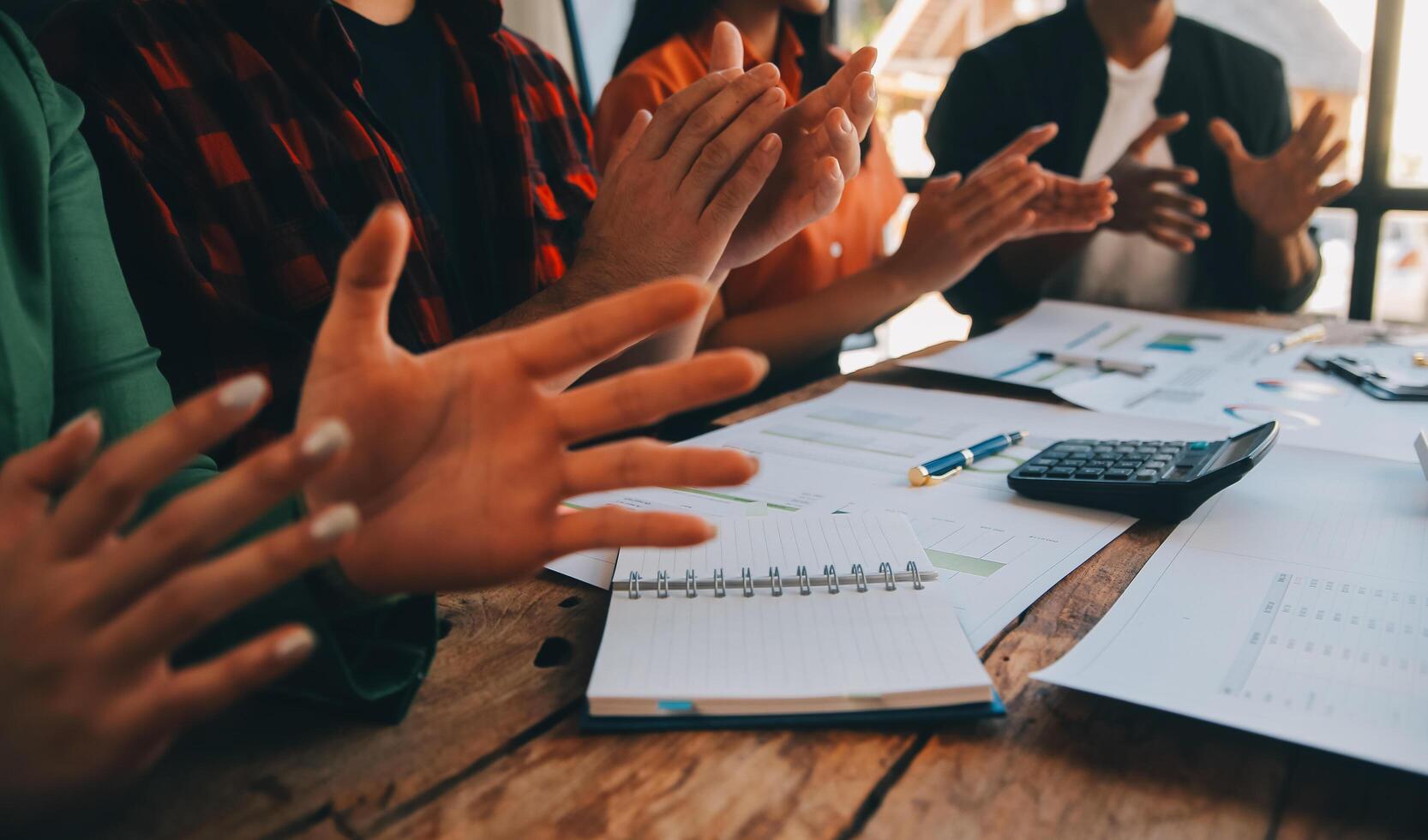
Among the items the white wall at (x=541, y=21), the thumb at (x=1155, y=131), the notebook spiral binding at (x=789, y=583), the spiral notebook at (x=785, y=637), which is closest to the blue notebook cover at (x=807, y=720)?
the spiral notebook at (x=785, y=637)

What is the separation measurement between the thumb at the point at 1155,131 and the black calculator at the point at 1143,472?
38.5 inches

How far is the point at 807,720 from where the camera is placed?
47cm

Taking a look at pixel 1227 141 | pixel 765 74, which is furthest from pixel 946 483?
pixel 1227 141

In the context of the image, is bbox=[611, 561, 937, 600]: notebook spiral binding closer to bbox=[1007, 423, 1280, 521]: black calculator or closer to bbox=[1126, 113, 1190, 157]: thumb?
bbox=[1007, 423, 1280, 521]: black calculator

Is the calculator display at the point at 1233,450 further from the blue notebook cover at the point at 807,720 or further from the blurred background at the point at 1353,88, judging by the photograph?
the blurred background at the point at 1353,88

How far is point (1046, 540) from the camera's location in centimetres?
69

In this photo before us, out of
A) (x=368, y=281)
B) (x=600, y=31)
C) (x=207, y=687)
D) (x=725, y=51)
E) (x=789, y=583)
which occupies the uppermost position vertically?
(x=600, y=31)

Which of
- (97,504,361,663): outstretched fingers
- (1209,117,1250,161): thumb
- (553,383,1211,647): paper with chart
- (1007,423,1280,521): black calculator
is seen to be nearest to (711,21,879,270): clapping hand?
(553,383,1211,647): paper with chart

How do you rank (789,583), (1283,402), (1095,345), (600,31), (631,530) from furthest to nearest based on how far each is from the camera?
1. (600,31)
2. (1095,345)
3. (1283,402)
4. (789,583)
5. (631,530)

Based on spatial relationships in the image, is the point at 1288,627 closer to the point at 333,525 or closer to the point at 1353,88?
the point at 333,525

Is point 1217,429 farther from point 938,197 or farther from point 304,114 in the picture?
point 304,114

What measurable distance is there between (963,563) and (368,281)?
17.0 inches

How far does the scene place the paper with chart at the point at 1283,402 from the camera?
3.05 feet

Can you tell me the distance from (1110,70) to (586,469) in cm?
180
